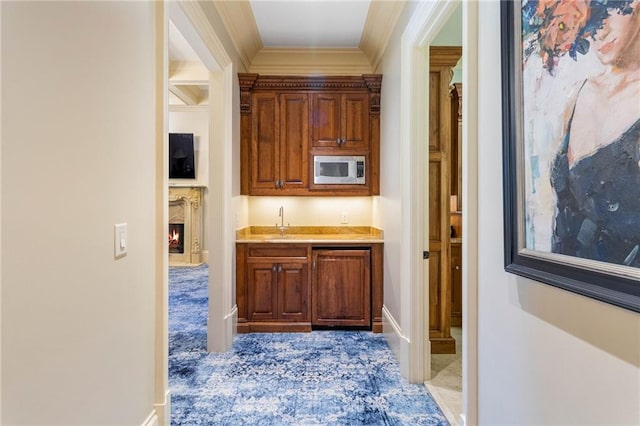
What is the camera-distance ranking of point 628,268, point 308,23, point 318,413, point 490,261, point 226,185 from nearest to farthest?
1. point 628,268
2. point 490,261
3. point 318,413
4. point 226,185
5. point 308,23

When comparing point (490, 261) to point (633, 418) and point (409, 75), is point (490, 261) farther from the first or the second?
point (409, 75)

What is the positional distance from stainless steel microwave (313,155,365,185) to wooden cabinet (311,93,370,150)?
0.34ft

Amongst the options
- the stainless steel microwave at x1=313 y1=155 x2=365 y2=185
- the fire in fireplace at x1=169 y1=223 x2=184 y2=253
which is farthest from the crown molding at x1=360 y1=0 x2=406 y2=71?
the fire in fireplace at x1=169 y1=223 x2=184 y2=253

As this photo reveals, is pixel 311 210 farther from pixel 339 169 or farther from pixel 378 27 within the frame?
pixel 378 27

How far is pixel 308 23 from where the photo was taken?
10.1 feet

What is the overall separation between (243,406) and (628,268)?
2.06 meters

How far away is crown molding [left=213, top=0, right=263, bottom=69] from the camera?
2.61 metres

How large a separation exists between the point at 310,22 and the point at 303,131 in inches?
39.5

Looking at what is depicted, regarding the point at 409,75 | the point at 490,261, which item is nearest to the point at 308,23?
the point at 409,75

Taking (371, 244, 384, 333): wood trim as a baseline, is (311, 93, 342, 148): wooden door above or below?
above

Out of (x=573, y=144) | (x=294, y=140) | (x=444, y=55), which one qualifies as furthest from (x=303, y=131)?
(x=573, y=144)

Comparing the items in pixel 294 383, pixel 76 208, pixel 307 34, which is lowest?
pixel 294 383

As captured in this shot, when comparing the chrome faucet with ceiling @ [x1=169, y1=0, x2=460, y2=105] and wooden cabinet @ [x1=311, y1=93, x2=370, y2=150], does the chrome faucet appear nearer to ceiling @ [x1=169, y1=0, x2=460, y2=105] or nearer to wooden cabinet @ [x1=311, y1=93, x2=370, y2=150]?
wooden cabinet @ [x1=311, y1=93, x2=370, y2=150]

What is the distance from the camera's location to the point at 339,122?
3.57 m
